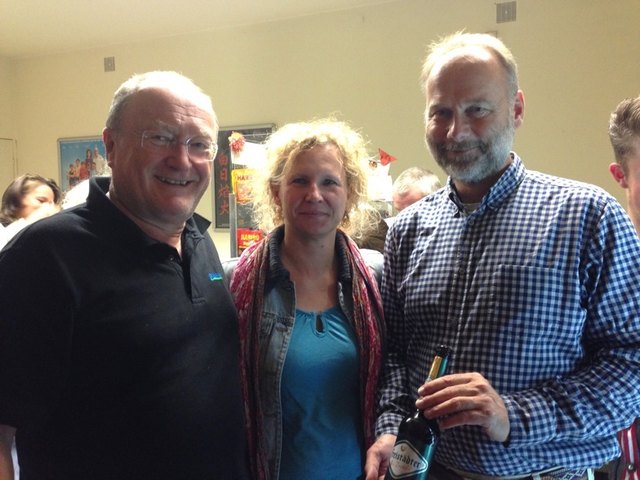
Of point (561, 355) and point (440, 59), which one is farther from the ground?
point (440, 59)

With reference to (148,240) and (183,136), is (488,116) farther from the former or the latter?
(148,240)

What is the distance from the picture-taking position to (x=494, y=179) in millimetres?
1272

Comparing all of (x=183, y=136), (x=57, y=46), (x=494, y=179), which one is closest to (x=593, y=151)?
(x=494, y=179)

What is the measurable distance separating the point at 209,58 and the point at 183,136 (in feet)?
12.9

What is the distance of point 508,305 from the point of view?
45.1 inches

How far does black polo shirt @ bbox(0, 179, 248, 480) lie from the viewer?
102 cm

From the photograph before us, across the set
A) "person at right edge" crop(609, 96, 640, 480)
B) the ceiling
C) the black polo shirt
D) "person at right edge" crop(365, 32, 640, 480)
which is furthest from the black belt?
the ceiling

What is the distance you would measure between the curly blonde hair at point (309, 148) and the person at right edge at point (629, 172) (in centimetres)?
74

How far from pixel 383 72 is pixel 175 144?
3.24 metres

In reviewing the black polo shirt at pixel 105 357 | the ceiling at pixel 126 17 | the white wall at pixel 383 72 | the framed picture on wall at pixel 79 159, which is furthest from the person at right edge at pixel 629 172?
the framed picture on wall at pixel 79 159

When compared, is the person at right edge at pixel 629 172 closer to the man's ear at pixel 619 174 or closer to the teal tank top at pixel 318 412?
the man's ear at pixel 619 174

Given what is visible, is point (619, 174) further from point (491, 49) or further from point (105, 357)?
point (105, 357)

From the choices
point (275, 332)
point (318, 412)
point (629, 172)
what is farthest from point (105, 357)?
point (629, 172)

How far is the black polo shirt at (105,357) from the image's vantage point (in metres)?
1.02
